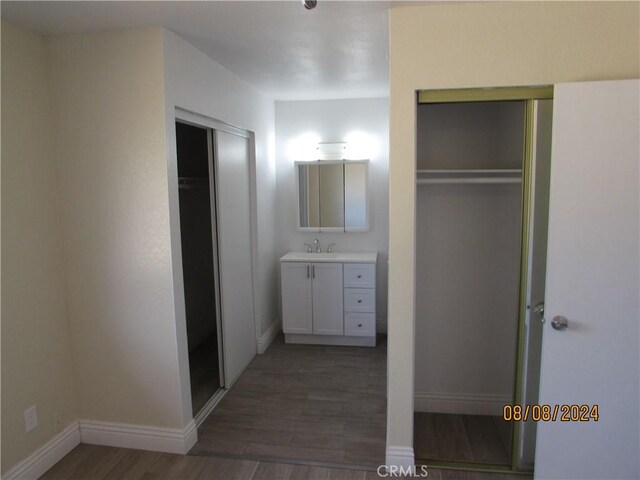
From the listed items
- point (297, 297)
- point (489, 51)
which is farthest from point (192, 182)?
point (489, 51)

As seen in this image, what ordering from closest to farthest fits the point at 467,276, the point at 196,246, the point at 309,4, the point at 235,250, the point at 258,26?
the point at 309,4
the point at 258,26
the point at 467,276
the point at 235,250
the point at 196,246

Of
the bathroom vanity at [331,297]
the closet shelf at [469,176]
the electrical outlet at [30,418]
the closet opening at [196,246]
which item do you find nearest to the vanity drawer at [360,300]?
the bathroom vanity at [331,297]

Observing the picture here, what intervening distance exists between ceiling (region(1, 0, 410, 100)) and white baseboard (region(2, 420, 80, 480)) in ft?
7.22

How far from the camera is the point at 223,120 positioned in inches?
124

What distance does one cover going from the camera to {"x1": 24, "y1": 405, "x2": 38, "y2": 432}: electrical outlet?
7.58 ft

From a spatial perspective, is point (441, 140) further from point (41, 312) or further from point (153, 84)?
point (41, 312)

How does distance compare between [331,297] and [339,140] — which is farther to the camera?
[339,140]

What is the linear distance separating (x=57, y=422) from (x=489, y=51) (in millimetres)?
3136

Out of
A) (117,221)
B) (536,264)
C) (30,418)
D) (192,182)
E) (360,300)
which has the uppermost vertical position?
(192,182)

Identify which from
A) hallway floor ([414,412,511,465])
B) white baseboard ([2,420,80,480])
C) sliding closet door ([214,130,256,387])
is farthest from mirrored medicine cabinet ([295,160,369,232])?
white baseboard ([2,420,80,480])

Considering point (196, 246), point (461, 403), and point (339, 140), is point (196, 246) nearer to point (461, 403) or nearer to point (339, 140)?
point (339, 140)

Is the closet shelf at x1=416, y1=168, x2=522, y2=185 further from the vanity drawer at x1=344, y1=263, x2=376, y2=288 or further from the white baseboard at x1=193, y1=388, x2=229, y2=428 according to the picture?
the white baseboard at x1=193, y1=388, x2=229, y2=428

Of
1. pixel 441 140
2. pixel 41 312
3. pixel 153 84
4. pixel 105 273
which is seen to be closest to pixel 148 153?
pixel 153 84

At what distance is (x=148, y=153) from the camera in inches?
94.7
